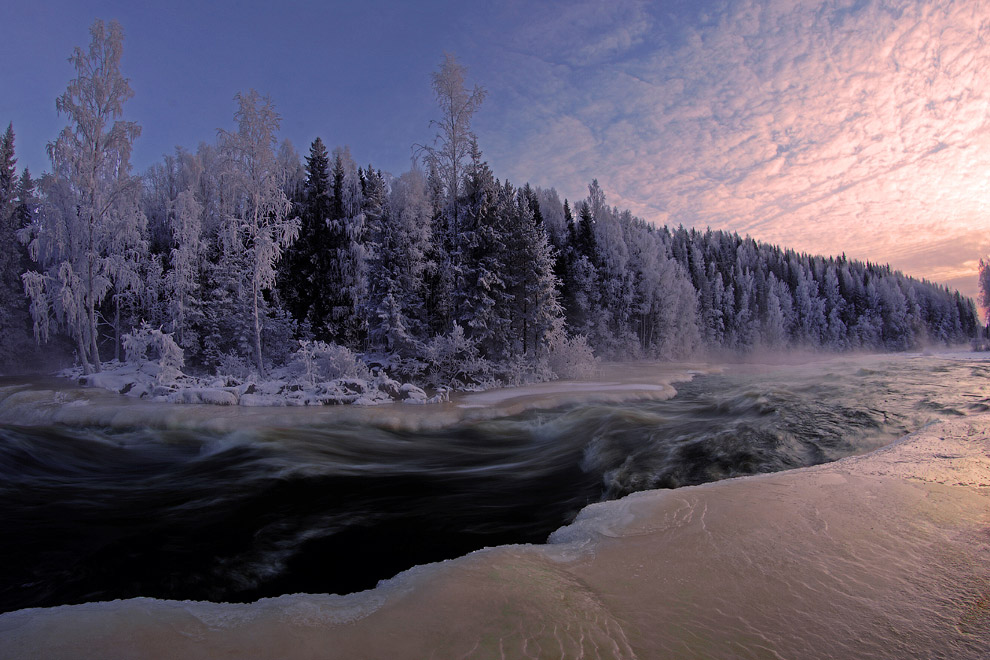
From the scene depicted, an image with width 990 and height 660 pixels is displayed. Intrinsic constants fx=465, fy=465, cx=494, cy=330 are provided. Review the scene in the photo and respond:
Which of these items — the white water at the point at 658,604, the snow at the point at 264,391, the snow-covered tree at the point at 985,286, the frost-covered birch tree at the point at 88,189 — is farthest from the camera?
the snow-covered tree at the point at 985,286

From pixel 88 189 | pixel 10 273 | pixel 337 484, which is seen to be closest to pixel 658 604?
pixel 337 484

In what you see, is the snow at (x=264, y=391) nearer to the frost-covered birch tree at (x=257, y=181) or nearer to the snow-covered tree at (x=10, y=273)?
the frost-covered birch tree at (x=257, y=181)

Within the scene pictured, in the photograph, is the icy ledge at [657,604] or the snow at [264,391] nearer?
the icy ledge at [657,604]

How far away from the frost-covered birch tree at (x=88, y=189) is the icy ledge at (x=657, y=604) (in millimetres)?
25103

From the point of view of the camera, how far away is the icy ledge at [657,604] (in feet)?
7.57

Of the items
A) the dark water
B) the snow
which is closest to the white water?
the dark water

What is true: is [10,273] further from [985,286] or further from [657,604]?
[985,286]

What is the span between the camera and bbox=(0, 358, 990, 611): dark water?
4555mm

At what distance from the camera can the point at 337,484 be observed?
24.2ft

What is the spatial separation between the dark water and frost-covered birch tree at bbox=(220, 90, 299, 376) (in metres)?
12.4

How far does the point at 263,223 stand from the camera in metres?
24.0

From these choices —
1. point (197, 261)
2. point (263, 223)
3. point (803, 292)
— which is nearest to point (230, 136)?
point (263, 223)

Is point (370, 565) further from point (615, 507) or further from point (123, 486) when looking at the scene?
point (123, 486)

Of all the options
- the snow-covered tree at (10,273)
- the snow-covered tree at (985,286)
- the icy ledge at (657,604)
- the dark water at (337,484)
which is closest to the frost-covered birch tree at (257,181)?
the dark water at (337,484)
